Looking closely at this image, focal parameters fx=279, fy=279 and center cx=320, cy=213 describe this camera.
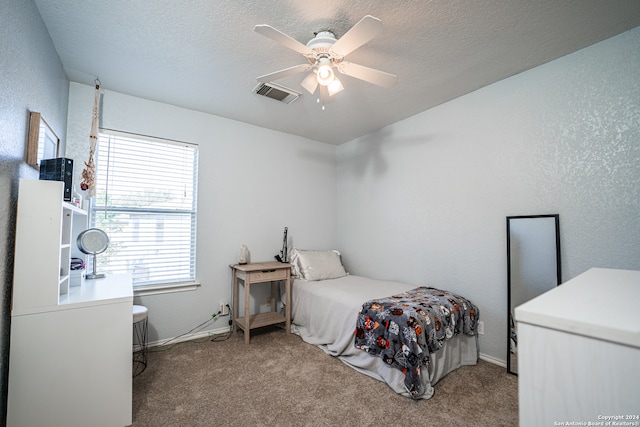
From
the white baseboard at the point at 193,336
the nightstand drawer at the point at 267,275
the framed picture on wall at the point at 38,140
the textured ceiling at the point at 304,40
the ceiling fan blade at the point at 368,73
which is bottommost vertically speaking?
the white baseboard at the point at 193,336

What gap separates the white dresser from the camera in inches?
15.8

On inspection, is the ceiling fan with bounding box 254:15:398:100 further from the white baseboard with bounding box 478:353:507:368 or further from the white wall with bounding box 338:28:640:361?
the white baseboard with bounding box 478:353:507:368

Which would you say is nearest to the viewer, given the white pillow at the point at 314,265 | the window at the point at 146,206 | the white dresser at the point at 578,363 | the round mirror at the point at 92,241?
the white dresser at the point at 578,363

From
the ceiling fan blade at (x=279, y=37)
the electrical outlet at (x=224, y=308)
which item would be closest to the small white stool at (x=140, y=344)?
the electrical outlet at (x=224, y=308)

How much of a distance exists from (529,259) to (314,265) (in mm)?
2161

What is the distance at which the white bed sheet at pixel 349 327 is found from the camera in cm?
214

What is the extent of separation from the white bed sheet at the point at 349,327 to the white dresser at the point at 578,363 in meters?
1.76

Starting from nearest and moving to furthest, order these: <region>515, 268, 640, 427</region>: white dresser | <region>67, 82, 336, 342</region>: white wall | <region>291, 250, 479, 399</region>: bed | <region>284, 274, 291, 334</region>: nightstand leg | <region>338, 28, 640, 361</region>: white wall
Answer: <region>515, 268, 640, 427</region>: white dresser, <region>338, 28, 640, 361</region>: white wall, <region>291, 250, 479, 399</region>: bed, <region>67, 82, 336, 342</region>: white wall, <region>284, 274, 291, 334</region>: nightstand leg

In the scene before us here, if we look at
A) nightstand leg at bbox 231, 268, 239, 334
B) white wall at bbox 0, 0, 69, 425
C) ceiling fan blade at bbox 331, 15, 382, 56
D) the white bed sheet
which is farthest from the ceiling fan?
nightstand leg at bbox 231, 268, 239, 334

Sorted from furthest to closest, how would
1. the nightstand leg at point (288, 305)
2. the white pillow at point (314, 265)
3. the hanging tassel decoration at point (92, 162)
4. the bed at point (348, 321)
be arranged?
the white pillow at point (314, 265), the nightstand leg at point (288, 305), the hanging tassel decoration at point (92, 162), the bed at point (348, 321)

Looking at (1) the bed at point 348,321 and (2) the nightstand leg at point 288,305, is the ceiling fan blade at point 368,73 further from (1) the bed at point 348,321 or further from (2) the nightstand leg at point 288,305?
(2) the nightstand leg at point 288,305

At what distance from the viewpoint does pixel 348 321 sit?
2.53 m

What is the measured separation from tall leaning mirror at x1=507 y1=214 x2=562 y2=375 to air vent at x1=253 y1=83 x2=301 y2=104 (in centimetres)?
227

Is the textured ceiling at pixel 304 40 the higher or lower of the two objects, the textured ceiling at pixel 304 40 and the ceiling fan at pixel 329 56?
the higher
